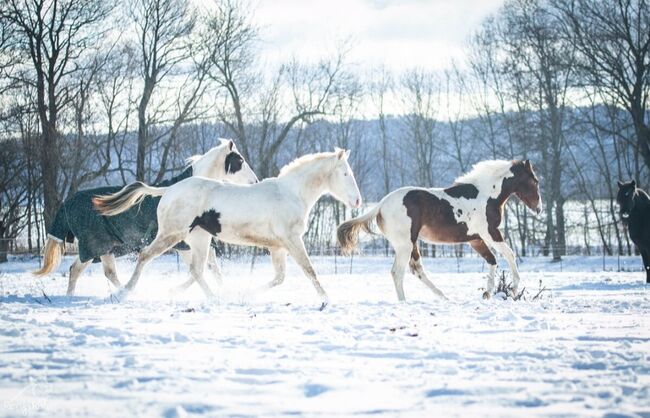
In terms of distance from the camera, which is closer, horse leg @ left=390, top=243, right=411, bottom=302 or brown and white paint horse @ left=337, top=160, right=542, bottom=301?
horse leg @ left=390, top=243, right=411, bottom=302

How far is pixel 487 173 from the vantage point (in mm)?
8984

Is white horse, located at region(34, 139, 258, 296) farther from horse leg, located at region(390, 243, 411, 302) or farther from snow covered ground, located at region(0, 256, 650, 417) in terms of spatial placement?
horse leg, located at region(390, 243, 411, 302)

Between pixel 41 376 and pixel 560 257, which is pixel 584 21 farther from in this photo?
pixel 41 376

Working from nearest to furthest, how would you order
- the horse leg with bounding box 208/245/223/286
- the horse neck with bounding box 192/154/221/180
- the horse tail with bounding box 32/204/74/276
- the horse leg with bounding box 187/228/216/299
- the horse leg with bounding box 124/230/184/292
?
the horse leg with bounding box 124/230/184/292 < the horse leg with bounding box 187/228/216/299 < the horse leg with bounding box 208/245/223/286 < the horse tail with bounding box 32/204/74/276 < the horse neck with bounding box 192/154/221/180

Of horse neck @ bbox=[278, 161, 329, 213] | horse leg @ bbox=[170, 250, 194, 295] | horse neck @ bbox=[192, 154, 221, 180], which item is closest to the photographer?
horse neck @ bbox=[278, 161, 329, 213]

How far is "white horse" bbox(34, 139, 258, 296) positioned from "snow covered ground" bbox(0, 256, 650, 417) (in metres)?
2.42

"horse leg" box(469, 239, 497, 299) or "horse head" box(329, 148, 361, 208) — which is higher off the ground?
"horse head" box(329, 148, 361, 208)

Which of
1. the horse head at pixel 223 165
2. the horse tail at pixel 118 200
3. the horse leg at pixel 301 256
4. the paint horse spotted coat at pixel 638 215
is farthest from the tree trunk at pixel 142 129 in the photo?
the horse leg at pixel 301 256

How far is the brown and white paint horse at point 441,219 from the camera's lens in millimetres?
8086

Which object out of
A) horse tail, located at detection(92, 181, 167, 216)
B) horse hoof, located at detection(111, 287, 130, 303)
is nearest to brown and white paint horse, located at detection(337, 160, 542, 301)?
horse tail, located at detection(92, 181, 167, 216)

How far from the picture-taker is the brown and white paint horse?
8.09 meters

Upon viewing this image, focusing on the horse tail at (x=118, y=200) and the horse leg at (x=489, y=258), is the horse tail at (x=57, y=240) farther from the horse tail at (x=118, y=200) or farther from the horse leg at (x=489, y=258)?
the horse leg at (x=489, y=258)

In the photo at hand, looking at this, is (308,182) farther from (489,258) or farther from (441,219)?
(489,258)

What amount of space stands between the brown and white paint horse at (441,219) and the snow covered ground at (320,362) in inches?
88.9
